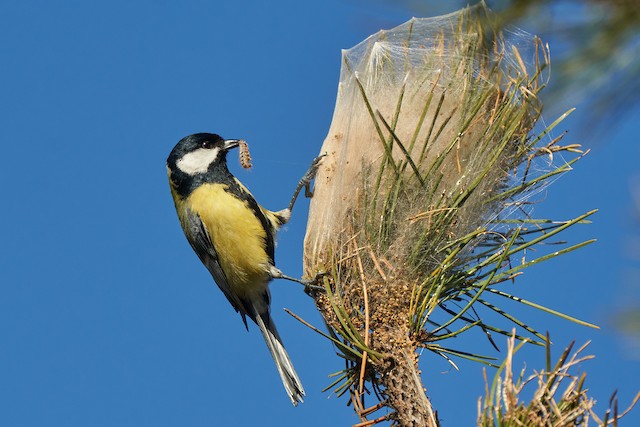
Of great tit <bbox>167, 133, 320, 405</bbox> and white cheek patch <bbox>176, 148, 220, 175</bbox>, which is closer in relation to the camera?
great tit <bbox>167, 133, 320, 405</bbox>

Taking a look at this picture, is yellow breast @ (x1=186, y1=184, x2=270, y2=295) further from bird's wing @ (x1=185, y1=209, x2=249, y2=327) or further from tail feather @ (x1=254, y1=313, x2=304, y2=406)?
tail feather @ (x1=254, y1=313, x2=304, y2=406)

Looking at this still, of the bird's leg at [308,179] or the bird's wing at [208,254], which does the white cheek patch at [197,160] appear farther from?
the bird's leg at [308,179]

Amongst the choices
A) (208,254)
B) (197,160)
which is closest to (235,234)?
(208,254)

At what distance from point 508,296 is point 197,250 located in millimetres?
2146

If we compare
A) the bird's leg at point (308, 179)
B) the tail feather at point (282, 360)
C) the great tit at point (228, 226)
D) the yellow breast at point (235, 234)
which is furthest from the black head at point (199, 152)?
the tail feather at point (282, 360)

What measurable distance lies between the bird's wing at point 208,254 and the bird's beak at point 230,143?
387 millimetres

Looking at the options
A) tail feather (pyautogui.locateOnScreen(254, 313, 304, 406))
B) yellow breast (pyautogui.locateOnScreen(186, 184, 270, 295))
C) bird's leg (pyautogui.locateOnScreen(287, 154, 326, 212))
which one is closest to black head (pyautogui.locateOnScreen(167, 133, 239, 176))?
yellow breast (pyautogui.locateOnScreen(186, 184, 270, 295))

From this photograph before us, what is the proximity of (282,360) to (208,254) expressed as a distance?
2.23ft

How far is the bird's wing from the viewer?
4.01m

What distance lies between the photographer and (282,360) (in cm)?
378

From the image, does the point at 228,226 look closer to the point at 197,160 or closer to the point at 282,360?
the point at 197,160

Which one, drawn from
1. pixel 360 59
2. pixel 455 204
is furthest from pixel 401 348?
pixel 360 59

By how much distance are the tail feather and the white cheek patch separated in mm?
810

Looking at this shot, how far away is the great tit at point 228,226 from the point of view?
3.91 m
